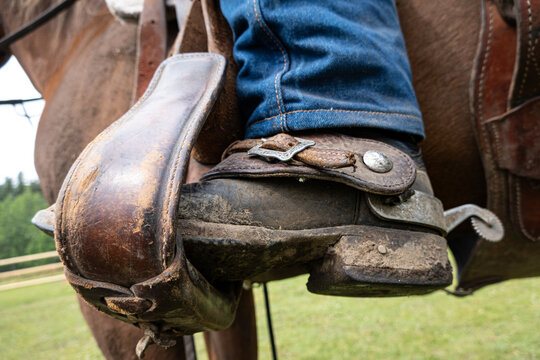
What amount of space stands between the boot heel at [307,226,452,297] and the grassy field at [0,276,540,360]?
244 cm

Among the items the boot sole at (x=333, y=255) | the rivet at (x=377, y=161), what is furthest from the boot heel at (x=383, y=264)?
the rivet at (x=377, y=161)

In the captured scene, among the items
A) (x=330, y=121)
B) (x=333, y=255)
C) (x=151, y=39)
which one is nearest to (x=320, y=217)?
(x=333, y=255)

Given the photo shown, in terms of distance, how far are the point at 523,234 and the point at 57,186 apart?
1384 mm

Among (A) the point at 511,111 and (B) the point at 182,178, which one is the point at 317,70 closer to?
(B) the point at 182,178

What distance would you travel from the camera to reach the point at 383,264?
0.70 metres

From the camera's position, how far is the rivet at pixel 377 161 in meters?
0.71

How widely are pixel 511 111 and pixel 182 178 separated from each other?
2.68ft

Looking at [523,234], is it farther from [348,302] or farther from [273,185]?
[348,302]

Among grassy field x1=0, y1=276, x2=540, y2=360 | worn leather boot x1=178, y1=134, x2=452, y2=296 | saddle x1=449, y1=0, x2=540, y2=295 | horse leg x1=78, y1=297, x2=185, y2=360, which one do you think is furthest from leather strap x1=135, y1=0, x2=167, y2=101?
grassy field x1=0, y1=276, x2=540, y2=360

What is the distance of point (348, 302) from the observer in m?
4.86

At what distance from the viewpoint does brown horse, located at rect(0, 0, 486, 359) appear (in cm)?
105

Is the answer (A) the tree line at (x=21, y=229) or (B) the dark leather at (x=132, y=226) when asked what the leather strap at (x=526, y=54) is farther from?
(A) the tree line at (x=21, y=229)

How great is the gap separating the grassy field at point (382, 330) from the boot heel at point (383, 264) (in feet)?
8.02

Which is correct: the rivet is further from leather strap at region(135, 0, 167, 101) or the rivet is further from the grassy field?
the grassy field
